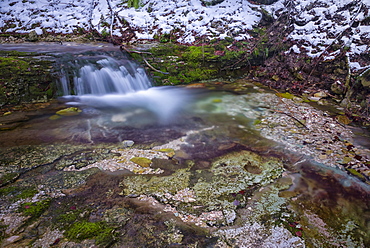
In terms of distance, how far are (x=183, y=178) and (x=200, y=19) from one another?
369 inches

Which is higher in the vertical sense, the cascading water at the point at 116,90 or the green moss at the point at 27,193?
the cascading water at the point at 116,90

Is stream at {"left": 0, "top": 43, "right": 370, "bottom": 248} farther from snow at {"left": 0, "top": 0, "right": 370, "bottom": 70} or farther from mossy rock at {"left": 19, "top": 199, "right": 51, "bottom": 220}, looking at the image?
snow at {"left": 0, "top": 0, "right": 370, "bottom": 70}

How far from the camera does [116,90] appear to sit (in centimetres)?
680

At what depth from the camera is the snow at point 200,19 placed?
7105mm

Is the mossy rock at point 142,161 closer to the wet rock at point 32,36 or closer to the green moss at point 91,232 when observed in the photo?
the green moss at point 91,232

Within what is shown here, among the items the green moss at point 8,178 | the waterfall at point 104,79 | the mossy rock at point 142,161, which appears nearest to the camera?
the green moss at point 8,178

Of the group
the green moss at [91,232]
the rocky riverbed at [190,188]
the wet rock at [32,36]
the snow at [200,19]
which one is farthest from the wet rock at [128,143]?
the wet rock at [32,36]

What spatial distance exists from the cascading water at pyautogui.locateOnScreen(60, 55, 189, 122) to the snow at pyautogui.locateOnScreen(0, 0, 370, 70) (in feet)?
11.5

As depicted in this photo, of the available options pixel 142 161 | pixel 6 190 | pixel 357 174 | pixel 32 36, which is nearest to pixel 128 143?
pixel 142 161

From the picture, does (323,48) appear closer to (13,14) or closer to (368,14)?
(368,14)

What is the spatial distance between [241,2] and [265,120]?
27.8 ft

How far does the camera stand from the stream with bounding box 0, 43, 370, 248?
199 cm

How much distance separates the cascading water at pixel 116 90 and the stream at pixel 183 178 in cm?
27

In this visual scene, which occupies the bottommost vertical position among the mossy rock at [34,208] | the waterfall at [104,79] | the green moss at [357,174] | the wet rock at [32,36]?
the green moss at [357,174]
